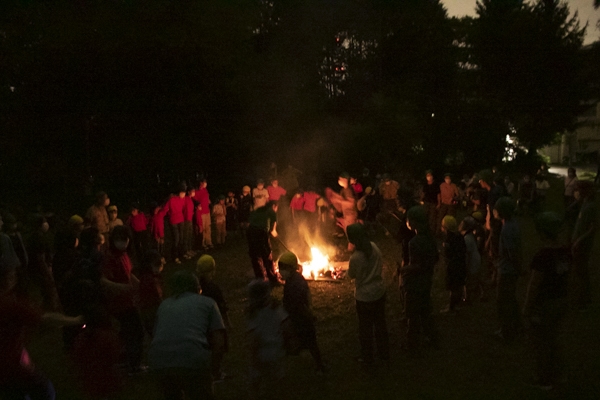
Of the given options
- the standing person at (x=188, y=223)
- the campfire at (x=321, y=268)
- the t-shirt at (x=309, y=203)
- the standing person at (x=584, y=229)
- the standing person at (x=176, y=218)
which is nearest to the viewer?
the standing person at (x=584, y=229)

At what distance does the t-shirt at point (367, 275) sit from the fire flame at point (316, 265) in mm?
4492

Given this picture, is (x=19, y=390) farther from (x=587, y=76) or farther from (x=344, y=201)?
(x=587, y=76)

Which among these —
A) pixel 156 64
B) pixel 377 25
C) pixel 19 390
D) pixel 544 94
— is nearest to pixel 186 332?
pixel 19 390

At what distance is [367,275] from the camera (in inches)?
237

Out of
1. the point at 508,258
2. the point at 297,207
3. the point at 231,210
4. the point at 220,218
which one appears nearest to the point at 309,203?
the point at 297,207

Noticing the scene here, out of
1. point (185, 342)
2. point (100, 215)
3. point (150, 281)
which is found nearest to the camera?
point (185, 342)

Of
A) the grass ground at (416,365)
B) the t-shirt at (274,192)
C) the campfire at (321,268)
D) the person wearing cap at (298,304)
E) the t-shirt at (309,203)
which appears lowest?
the grass ground at (416,365)

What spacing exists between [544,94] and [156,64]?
25.0m

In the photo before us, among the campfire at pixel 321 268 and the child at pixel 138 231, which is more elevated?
the child at pixel 138 231

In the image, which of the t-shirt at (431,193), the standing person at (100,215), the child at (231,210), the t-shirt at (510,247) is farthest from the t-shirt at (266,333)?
the child at (231,210)

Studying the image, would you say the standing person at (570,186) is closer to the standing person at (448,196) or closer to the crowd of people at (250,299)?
the standing person at (448,196)

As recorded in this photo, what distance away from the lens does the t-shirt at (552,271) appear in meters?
5.12

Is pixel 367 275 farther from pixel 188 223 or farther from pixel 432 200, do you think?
pixel 432 200

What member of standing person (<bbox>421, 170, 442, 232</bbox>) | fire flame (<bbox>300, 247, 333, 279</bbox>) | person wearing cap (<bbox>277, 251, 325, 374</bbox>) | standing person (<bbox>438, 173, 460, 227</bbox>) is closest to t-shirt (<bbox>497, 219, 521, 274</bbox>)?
person wearing cap (<bbox>277, 251, 325, 374</bbox>)
